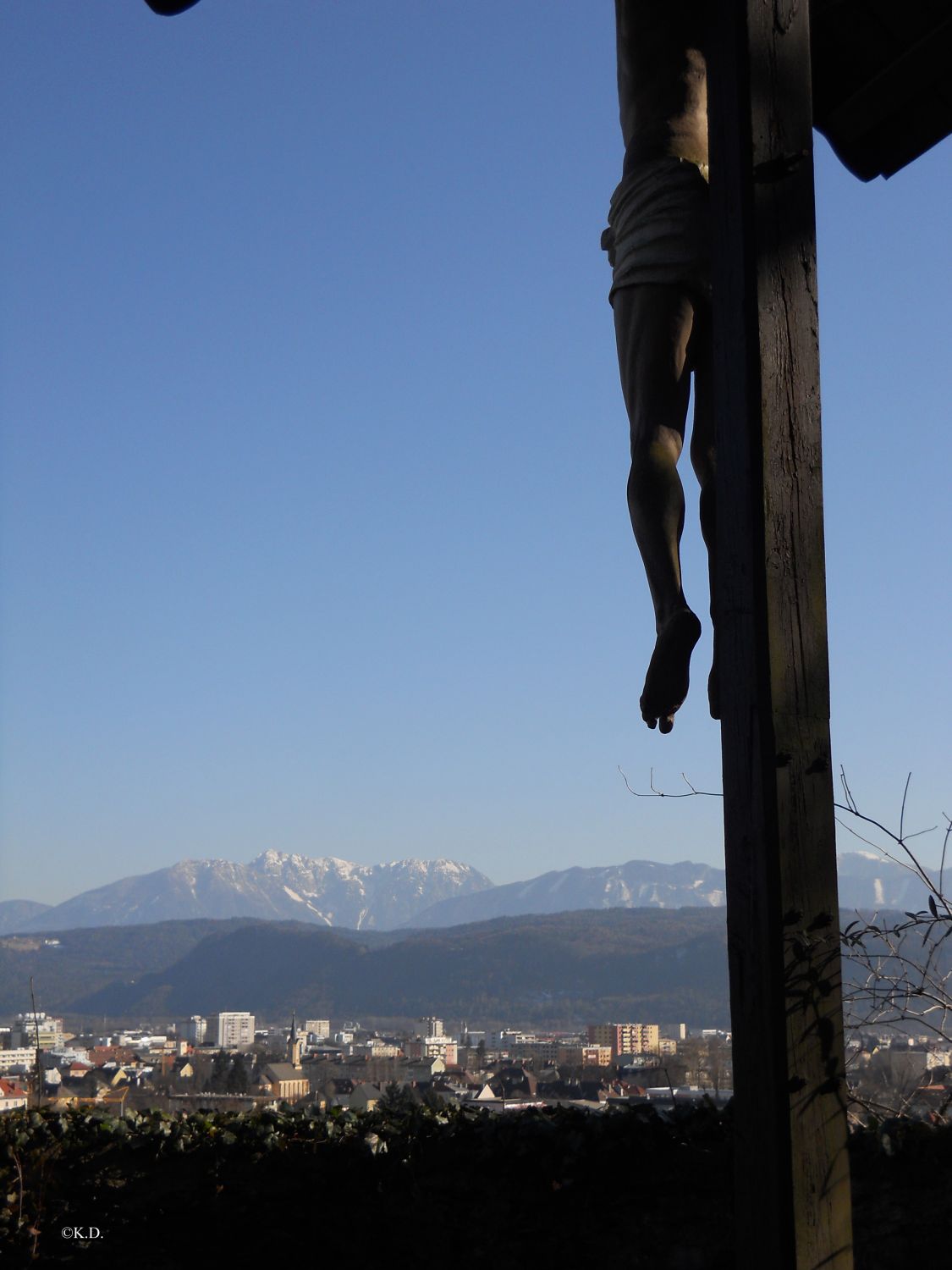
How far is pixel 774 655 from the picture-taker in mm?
1573

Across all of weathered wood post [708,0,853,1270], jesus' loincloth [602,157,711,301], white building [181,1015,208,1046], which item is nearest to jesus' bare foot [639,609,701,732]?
weathered wood post [708,0,853,1270]

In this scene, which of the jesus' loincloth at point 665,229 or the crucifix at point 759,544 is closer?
the crucifix at point 759,544

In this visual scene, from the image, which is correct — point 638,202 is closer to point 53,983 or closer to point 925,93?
point 925,93

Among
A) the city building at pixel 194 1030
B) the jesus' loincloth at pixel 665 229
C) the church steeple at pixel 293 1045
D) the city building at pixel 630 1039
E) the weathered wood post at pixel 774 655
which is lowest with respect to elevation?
the city building at pixel 194 1030

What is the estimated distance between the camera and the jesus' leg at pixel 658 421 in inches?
82.0

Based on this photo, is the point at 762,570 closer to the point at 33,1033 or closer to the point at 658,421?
the point at 658,421

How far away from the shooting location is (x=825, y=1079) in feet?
4.89

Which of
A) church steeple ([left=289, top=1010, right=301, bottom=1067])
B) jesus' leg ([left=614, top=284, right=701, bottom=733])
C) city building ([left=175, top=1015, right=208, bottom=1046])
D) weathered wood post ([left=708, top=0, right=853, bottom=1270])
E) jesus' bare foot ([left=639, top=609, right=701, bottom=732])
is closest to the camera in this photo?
weathered wood post ([left=708, top=0, right=853, bottom=1270])

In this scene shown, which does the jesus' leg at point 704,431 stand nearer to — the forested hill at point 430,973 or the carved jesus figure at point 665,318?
the carved jesus figure at point 665,318

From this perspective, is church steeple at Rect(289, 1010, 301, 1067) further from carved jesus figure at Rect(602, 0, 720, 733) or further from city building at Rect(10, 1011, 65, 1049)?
Result: carved jesus figure at Rect(602, 0, 720, 733)

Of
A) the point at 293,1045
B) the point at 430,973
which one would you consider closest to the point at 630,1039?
the point at 293,1045

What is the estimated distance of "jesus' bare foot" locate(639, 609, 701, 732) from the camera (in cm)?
197

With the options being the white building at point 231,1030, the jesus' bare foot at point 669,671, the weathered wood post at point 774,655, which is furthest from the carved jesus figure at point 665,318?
the white building at point 231,1030

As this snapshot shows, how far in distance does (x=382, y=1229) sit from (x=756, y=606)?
6.46ft
